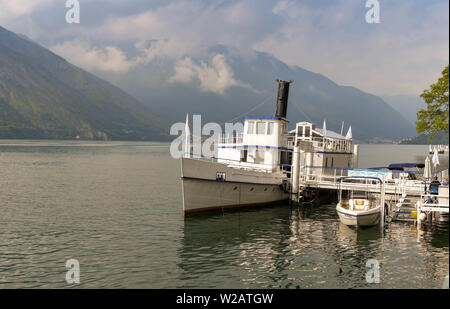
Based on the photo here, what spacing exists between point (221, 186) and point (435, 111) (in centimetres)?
1960

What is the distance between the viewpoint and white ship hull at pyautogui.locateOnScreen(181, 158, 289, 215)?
28641 millimetres

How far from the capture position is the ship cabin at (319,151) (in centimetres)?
3828

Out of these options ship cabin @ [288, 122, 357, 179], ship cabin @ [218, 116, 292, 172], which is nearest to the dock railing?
ship cabin @ [288, 122, 357, 179]

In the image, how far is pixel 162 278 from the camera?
1748 centimetres

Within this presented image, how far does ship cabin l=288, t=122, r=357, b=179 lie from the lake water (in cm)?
430

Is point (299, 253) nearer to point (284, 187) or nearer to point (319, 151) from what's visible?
point (284, 187)

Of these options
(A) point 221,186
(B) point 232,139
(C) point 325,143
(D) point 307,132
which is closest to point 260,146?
(B) point 232,139

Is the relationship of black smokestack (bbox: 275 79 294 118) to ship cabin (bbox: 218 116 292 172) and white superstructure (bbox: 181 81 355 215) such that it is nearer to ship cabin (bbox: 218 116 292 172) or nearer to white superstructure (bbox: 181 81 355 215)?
white superstructure (bbox: 181 81 355 215)

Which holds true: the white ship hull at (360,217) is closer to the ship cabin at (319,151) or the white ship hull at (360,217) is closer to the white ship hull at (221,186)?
the white ship hull at (221,186)
